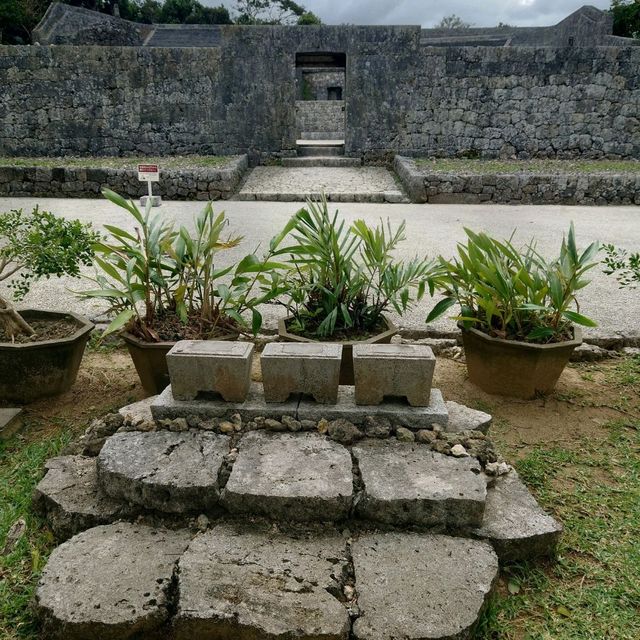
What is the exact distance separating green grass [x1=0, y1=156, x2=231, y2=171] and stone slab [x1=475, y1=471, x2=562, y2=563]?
8.39m

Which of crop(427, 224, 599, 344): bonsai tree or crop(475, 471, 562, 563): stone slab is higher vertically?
crop(427, 224, 599, 344): bonsai tree

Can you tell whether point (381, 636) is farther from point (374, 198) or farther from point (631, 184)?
point (631, 184)

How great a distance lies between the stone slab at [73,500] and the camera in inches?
74.9

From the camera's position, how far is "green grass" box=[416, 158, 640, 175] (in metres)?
9.45

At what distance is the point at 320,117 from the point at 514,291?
Answer: 620 inches

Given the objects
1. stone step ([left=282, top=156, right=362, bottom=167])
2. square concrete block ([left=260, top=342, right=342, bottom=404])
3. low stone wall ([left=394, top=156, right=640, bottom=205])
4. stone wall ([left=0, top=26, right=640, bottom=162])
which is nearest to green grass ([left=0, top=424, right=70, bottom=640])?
square concrete block ([left=260, top=342, right=342, bottom=404])

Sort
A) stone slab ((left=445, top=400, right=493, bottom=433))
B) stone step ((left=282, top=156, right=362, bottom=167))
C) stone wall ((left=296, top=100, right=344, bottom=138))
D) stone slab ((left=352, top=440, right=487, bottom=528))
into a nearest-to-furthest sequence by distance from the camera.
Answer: stone slab ((left=352, top=440, right=487, bottom=528)) < stone slab ((left=445, top=400, right=493, bottom=433)) < stone step ((left=282, top=156, right=362, bottom=167)) < stone wall ((left=296, top=100, right=344, bottom=138))

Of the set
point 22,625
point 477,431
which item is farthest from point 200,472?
point 477,431

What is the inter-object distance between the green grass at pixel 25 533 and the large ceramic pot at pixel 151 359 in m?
0.40

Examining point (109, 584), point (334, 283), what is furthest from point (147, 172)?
point (109, 584)

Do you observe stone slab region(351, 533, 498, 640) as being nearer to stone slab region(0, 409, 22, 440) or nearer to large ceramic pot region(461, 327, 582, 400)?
large ceramic pot region(461, 327, 582, 400)

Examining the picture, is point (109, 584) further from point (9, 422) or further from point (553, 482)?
point (553, 482)

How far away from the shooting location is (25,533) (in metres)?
1.93

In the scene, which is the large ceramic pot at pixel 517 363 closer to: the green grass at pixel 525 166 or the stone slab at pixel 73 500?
the stone slab at pixel 73 500
